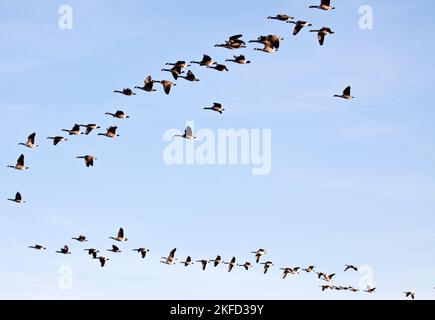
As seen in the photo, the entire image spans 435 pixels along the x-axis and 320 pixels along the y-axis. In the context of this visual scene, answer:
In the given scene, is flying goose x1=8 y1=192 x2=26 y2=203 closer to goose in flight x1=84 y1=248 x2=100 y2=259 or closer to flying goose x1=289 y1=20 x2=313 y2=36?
goose in flight x1=84 y1=248 x2=100 y2=259

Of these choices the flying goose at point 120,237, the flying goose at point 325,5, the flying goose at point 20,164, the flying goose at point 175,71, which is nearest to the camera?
the flying goose at point 325,5

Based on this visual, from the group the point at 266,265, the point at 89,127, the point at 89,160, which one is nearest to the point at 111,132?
the point at 89,127

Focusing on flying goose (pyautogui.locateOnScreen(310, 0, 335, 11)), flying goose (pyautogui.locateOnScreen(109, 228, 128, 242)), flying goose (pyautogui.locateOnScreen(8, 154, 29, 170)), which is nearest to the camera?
flying goose (pyautogui.locateOnScreen(310, 0, 335, 11))

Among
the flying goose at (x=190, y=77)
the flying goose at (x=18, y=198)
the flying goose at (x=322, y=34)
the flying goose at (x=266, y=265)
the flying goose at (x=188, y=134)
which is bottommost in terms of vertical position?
the flying goose at (x=266, y=265)

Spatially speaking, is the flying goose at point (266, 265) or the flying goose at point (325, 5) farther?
the flying goose at point (266, 265)

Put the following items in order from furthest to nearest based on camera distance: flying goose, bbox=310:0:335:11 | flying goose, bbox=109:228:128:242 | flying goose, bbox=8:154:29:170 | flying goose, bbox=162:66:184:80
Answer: flying goose, bbox=109:228:128:242, flying goose, bbox=8:154:29:170, flying goose, bbox=162:66:184:80, flying goose, bbox=310:0:335:11

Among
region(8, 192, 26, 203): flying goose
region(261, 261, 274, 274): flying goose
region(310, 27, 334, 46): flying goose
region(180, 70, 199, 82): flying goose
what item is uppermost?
region(310, 27, 334, 46): flying goose

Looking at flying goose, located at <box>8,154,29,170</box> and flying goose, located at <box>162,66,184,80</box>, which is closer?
flying goose, located at <box>162,66,184,80</box>

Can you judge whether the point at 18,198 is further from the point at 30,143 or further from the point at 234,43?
the point at 234,43

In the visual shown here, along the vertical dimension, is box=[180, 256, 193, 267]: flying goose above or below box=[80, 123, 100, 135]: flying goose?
below

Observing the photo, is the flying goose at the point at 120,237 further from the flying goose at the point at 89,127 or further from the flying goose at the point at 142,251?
the flying goose at the point at 89,127
